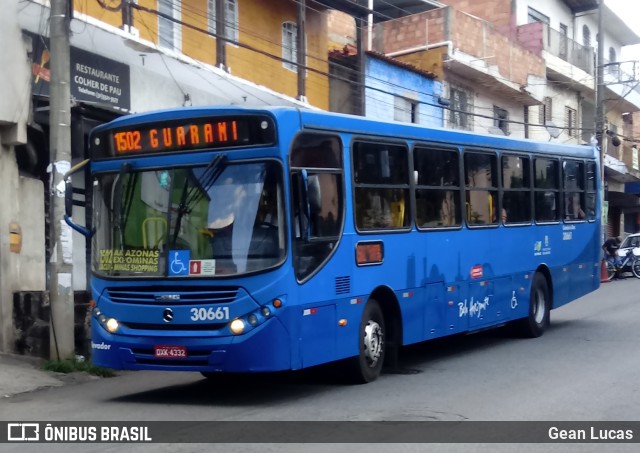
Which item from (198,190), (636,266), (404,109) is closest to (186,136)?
(198,190)

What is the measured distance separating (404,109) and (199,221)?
18.1 meters

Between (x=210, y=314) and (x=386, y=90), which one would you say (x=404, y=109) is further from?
(x=210, y=314)

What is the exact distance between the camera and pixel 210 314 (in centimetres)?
897

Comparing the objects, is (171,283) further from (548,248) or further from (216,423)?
(548,248)

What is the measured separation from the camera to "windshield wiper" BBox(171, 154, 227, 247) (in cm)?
913

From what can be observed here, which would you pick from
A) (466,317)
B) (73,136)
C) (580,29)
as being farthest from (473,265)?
(580,29)

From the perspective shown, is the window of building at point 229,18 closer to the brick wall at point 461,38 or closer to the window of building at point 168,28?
the window of building at point 168,28

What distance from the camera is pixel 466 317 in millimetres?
12656

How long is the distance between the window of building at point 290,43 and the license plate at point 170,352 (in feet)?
43.0

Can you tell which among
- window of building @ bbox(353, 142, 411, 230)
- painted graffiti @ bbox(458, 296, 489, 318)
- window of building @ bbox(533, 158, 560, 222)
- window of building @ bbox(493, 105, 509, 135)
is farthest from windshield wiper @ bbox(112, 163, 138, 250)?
window of building @ bbox(493, 105, 509, 135)

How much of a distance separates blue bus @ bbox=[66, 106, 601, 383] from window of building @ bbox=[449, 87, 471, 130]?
57.8 ft

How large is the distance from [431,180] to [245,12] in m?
9.37

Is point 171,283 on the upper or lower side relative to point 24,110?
lower

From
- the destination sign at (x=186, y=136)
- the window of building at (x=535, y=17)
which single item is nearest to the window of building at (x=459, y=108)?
the window of building at (x=535, y=17)
